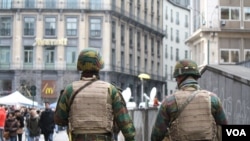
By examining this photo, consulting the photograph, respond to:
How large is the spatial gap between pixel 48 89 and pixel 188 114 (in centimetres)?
6012

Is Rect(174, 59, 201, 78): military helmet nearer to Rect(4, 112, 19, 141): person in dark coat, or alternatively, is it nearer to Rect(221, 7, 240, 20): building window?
Rect(4, 112, 19, 141): person in dark coat

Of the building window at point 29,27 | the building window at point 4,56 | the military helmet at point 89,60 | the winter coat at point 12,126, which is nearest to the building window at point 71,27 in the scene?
the building window at point 29,27

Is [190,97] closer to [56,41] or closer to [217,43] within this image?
[217,43]

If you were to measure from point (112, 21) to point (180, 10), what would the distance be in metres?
31.5

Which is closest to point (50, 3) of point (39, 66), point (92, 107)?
point (39, 66)

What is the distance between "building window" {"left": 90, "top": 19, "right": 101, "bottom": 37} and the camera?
66312 millimetres

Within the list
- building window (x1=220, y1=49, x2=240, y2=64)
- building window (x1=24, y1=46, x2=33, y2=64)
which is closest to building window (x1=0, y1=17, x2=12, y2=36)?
building window (x1=24, y1=46, x2=33, y2=64)

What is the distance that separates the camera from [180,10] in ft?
318

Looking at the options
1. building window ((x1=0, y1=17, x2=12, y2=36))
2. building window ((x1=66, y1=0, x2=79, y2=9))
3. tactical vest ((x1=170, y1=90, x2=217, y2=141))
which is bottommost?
tactical vest ((x1=170, y1=90, x2=217, y2=141))

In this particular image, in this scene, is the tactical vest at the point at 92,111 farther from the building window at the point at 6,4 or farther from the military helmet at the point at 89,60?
the building window at the point at 6,4

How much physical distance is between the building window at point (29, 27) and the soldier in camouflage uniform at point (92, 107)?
6172cm

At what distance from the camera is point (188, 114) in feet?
16.4

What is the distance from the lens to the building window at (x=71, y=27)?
6581 cm

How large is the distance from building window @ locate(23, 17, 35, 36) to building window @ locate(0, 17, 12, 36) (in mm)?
1861
